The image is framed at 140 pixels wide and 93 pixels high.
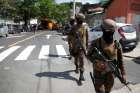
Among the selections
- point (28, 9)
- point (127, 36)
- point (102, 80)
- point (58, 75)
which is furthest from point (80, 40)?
point (28, 9)

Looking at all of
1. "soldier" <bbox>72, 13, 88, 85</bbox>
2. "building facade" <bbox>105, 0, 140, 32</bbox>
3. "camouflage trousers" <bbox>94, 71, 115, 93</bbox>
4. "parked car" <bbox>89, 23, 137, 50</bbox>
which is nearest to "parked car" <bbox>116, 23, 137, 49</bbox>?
"parked car" <bbox>89, 23, 137, 50</bbox>

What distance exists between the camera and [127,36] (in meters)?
21.3

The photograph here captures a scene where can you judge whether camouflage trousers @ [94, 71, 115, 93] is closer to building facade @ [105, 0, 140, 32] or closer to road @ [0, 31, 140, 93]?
road @ [0, 31, 140, 93]

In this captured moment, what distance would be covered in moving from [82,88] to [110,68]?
4.18 meters

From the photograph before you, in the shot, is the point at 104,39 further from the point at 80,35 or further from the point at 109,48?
the point at 80,35

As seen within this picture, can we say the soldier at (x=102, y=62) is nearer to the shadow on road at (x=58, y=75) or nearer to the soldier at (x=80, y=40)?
the soldier at (x=80, y=40)

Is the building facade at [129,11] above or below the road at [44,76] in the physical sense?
above

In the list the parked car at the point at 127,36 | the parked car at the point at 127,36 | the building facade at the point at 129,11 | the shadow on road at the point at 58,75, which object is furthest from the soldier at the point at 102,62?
the building facade at the point at 129,11

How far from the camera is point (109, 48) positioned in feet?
20.6

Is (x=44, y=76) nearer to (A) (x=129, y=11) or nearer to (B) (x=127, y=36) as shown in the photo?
(B) (x=127, y=36)

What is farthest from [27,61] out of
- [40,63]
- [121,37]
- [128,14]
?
[128,14]

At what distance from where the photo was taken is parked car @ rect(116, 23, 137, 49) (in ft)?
69.1

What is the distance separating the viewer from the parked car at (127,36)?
69.1ft

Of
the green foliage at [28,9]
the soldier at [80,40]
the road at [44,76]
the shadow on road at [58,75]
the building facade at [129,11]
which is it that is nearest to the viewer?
the road at [44,76]
